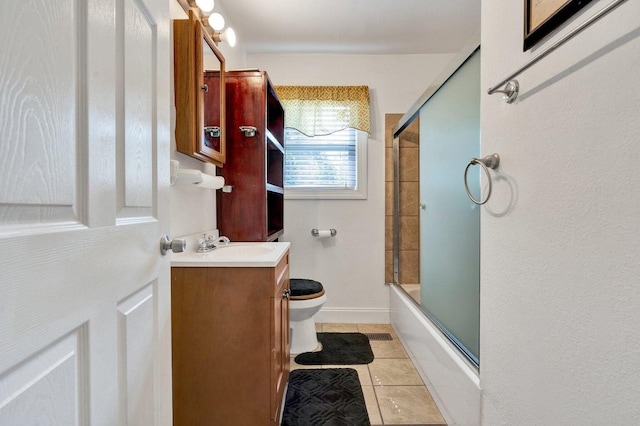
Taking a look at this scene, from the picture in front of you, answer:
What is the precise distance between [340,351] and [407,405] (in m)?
0.69

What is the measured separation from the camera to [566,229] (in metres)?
0.75

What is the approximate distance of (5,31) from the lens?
0.39 meters

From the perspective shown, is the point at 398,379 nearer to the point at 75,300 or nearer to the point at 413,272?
the point at 413,272

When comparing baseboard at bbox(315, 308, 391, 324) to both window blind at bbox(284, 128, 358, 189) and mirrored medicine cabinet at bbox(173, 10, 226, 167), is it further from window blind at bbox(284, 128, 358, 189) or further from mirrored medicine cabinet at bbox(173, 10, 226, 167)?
mirrored medicine cabinet at bbox(173, 10, 226, 167)

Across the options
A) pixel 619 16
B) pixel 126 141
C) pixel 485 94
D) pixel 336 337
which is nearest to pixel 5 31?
pixel 126 141

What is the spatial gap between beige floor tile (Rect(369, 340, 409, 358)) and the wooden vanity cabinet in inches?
46.9

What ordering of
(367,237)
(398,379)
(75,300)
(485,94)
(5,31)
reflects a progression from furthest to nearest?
(367,237)
(398,379)
(485,94)
(75,300)
(5,31)

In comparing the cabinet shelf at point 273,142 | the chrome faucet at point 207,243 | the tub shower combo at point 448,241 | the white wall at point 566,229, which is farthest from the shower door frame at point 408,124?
the chrome faucet at point 207,243

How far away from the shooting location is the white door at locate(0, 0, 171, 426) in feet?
1.34

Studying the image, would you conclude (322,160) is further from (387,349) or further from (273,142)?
(387,349)

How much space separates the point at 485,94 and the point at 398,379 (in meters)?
1.68

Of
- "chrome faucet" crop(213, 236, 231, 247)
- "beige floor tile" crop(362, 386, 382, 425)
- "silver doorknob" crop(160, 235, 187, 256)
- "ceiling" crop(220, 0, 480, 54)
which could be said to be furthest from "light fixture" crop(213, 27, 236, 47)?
"beige floor tile" crop(362, 386, 382, 425)

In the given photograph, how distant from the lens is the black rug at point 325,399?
5.05ft

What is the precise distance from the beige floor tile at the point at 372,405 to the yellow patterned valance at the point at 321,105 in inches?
80.1
